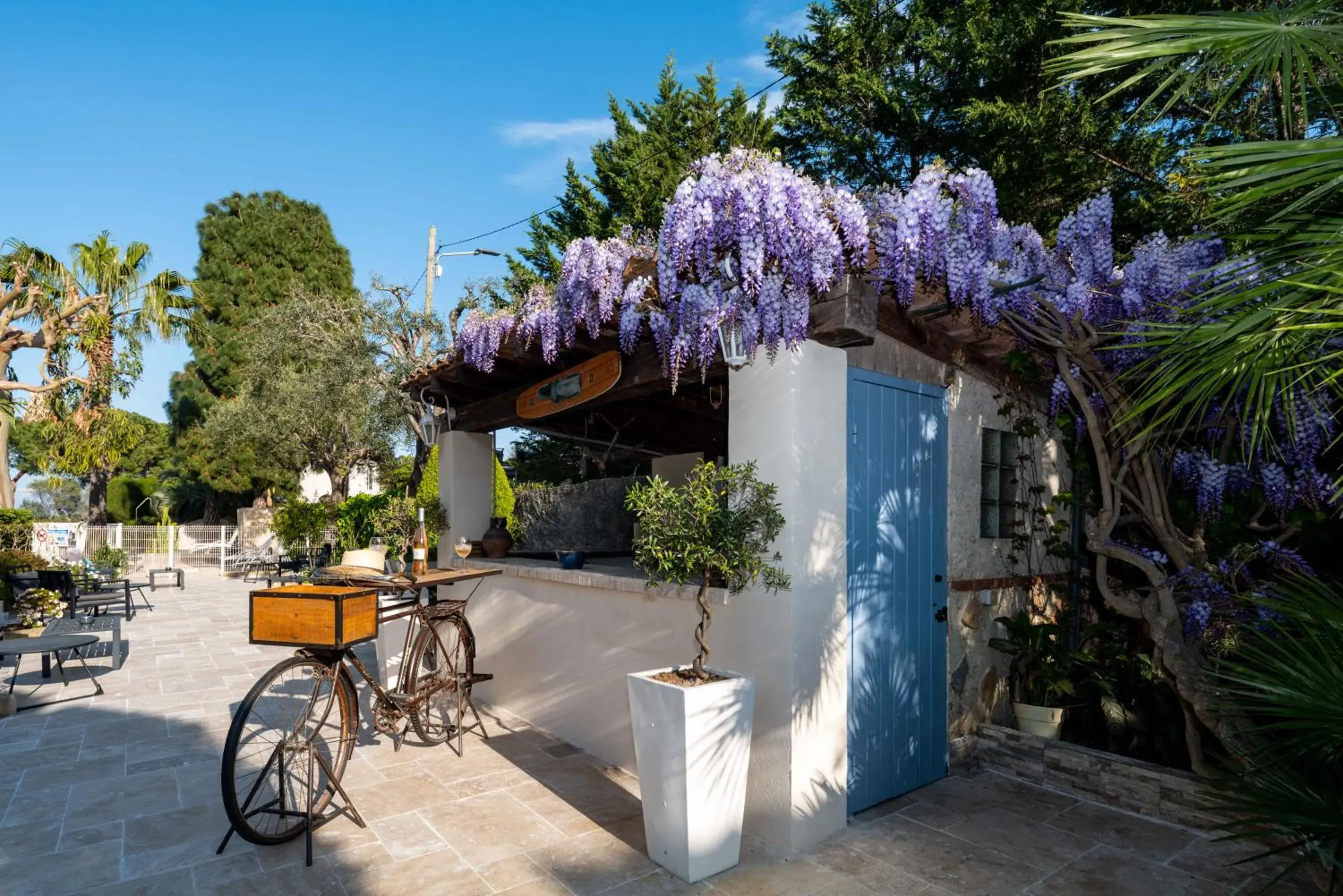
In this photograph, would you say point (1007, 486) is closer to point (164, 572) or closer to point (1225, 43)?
point (1225, 43)

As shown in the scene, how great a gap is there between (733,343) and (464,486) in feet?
11.3

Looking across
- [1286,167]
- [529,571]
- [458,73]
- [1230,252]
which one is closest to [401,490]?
[458,73]

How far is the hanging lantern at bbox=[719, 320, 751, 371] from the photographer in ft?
10.5

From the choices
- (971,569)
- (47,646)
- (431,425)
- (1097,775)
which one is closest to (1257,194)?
(971,569)

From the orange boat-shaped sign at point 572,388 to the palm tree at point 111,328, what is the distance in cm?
1262

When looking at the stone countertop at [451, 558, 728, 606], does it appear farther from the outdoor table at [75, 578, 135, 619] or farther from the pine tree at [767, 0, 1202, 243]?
the outdoor table at [75, 578, 135, 619]

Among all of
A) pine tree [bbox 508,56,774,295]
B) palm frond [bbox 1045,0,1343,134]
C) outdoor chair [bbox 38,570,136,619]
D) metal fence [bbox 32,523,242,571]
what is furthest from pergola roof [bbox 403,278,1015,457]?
metal fence [bbox 32,523,242,571]

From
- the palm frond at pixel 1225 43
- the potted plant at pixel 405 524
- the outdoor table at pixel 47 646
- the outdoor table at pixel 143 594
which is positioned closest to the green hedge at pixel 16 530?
the outdoor table at pixel 143 594

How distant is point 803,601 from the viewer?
3191 millimetres

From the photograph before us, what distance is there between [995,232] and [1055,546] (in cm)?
221

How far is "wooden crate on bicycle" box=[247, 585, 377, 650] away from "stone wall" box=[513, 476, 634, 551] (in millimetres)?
3305

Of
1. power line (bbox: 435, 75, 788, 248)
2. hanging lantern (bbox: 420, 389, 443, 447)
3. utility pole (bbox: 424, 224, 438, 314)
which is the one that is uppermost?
power line (bbox: 435, 75, 788, 248)

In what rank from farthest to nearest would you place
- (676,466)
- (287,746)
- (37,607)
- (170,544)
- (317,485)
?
(317,485), (170,544), (676,466), (37,607), (287,746)

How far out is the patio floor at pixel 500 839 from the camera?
9.29 ft
